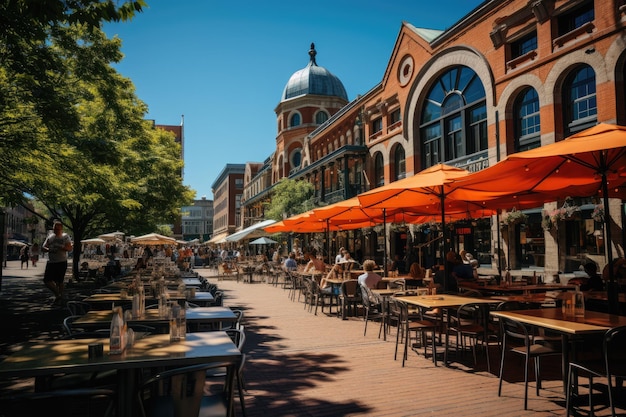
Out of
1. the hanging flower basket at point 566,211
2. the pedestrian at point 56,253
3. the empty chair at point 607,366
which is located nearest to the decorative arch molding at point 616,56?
the hanging flower basket at point 566,211

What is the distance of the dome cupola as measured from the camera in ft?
161

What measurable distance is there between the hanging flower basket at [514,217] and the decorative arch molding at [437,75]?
4.64m

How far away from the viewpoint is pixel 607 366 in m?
4.21

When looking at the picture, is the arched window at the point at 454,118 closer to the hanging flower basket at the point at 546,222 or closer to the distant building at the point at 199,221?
the hanging flower basket at the point at 546,222

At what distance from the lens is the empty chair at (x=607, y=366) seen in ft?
13.7

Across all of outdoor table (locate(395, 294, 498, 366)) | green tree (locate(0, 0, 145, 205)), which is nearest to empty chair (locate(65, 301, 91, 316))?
green tree (locate(0, 0, 145, 205))

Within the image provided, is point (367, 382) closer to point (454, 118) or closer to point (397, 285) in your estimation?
point (397, 285)

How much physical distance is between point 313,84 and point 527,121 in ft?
109

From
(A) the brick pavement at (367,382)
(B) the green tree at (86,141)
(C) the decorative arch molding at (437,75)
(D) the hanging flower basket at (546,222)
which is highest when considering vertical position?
(C) the decorative arch molding at (437,75)

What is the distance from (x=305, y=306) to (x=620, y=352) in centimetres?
948

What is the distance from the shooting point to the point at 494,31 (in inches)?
751

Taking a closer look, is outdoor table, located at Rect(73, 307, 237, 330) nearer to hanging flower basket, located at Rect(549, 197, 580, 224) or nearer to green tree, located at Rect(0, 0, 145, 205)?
green tree, located at Rect(0, 0, 145, 205)

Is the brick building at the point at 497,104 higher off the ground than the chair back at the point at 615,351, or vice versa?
the brick building at the point at 497,104

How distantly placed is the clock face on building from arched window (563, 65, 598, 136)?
1057cm
